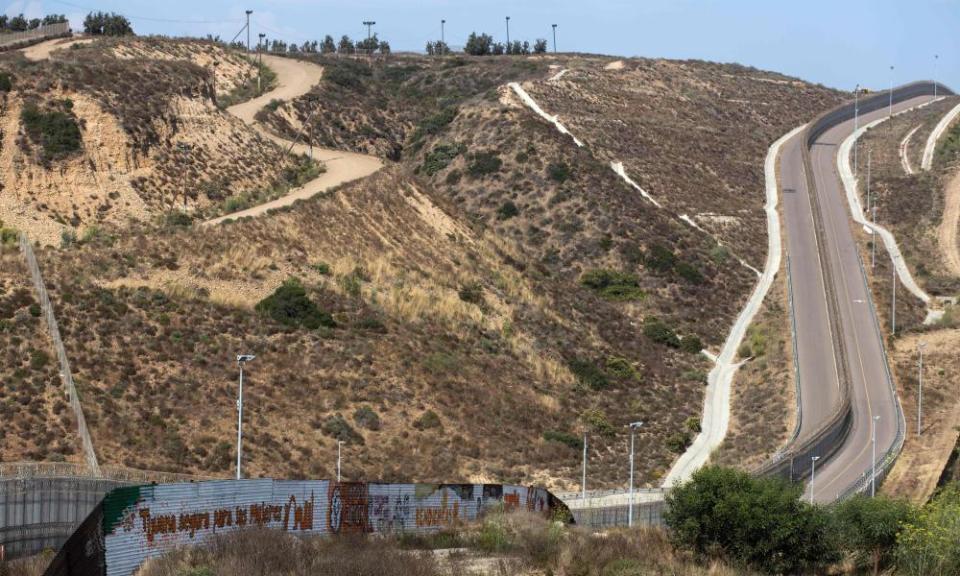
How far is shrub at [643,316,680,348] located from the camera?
8919 cm

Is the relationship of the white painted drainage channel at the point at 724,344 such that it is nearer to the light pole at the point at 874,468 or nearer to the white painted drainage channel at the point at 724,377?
the white painted drainage channel at the point at 724,377

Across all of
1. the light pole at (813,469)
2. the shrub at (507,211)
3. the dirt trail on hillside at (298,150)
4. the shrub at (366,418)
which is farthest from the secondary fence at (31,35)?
the light pole at (813,469)

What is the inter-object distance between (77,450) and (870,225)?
78.4 meters

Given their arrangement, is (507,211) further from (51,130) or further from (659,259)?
(51,130)

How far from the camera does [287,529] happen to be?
33.0 m

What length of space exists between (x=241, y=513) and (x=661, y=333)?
59.8 metres

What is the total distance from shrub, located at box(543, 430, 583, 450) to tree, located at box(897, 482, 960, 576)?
86.2 ft

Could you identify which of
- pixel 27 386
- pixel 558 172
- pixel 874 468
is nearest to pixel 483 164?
pixel 558 172

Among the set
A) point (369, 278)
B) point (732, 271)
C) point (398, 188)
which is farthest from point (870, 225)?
point (369, 278)

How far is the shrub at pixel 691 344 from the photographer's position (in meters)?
88.9

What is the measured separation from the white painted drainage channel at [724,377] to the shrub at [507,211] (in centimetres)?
1692

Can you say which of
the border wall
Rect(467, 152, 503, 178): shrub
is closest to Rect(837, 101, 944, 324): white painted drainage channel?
Rect(467, 152, 503, 178): shrub

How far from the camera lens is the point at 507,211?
10600 cm

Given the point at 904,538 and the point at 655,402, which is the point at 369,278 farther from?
the point at 904,538
